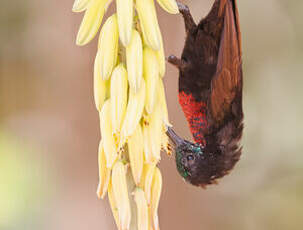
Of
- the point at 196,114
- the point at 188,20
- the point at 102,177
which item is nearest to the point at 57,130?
the point at 196,114

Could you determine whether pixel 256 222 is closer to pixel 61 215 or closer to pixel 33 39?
pixel 61 215

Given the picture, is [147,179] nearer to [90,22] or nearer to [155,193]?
[155,193]

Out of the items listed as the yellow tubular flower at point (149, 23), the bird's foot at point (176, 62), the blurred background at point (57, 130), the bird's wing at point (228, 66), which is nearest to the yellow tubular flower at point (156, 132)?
the yellow tubular flower at point (149, 23)

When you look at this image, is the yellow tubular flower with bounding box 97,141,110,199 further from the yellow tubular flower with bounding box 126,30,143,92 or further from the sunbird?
the sunbird

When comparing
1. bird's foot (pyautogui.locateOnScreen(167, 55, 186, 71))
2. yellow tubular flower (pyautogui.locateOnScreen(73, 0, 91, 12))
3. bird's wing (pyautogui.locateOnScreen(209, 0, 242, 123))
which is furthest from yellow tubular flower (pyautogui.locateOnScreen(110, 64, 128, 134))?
bird's foot (pyautogui.locateOnScreen(167, 55, 186, 71))

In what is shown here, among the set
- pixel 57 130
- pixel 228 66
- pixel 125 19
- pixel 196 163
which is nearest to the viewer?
pixel 125 19

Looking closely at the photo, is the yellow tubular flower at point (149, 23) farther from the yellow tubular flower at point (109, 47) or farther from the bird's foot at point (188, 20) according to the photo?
the bird's foot at point (188, 20)

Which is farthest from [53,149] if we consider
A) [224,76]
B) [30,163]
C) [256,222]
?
[256,222]
